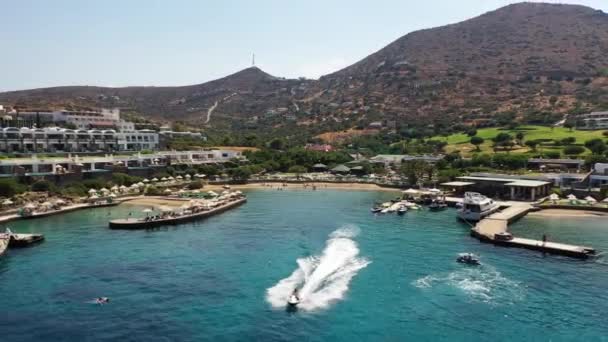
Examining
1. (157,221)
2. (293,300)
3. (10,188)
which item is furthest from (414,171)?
(293,300)

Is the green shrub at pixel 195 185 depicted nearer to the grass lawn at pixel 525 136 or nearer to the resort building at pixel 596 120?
the grass lawn at pixel 525 136

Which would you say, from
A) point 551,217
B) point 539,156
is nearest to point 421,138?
point 539,156

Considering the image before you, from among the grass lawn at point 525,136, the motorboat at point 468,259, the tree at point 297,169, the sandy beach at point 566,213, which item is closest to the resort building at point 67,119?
the tree at point 297,169

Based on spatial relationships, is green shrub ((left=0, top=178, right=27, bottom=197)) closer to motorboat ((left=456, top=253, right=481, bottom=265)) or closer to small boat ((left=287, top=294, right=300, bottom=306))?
small boat ((left=287, top=294, right=300, bottom=306))

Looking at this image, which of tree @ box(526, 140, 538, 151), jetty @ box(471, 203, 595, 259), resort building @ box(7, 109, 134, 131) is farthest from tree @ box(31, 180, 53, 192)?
tree @ box(526, 140, 538, 151)

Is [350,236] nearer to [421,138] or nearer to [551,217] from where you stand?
[551,217]
